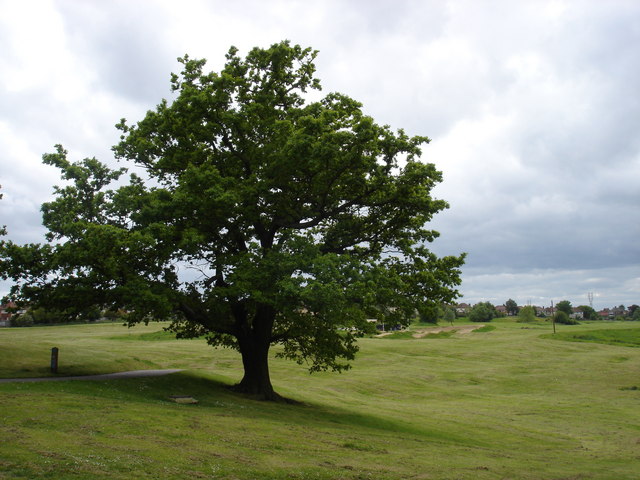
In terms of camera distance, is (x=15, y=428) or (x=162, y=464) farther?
(x=15, y=428)

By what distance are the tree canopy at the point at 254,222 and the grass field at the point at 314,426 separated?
4.97 metres

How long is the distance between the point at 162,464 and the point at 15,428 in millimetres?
5564

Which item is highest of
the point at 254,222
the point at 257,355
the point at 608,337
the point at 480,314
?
the point at 254,222

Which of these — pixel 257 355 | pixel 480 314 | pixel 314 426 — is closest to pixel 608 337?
pixel 480 314

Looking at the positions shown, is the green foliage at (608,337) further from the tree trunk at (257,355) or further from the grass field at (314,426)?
the tree trunk at (257,355)

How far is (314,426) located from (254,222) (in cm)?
1288

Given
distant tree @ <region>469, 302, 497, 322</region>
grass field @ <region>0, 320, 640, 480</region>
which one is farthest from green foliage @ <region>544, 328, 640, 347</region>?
distant tree @ <region>469, 302, 497, 322</region>

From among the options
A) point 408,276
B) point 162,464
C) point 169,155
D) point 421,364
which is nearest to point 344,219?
point 408,276

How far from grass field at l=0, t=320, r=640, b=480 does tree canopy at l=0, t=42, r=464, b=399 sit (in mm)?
4967

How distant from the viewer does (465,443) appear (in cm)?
2662

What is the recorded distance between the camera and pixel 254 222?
31.6 metres

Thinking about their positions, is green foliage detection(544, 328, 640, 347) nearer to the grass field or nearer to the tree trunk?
the grass field

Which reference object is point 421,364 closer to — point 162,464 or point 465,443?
point 465,443

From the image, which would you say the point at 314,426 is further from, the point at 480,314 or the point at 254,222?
the point at 480,314
